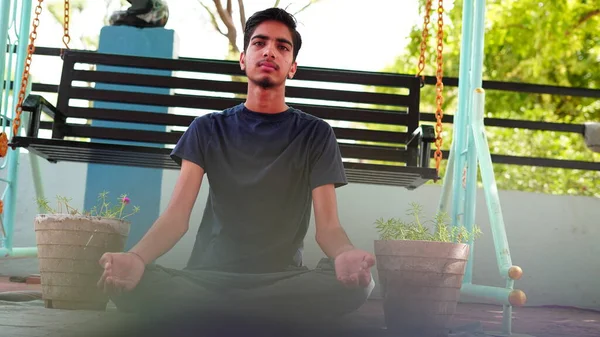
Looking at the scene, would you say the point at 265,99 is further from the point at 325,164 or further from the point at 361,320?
the point at 361,320

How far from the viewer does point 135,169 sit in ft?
13.4

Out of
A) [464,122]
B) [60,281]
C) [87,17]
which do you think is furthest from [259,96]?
[87,17]

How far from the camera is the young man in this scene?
1.89m

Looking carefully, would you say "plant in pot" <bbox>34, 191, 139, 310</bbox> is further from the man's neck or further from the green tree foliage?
the green tree foliage

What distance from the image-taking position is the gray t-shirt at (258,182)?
2035 mm

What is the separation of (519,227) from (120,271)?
123 inches

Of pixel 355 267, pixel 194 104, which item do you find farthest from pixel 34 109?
pixel 355 267

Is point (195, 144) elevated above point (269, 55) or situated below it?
below

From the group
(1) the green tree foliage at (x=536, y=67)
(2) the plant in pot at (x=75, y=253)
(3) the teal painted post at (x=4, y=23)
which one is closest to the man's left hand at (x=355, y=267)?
(2) the plant in pot at (x=75, y=253)

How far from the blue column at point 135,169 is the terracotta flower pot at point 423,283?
2054mm

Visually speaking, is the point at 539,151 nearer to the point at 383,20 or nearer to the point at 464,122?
the point at 383,20

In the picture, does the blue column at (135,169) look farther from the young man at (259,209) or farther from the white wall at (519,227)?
the young man at (259,209)

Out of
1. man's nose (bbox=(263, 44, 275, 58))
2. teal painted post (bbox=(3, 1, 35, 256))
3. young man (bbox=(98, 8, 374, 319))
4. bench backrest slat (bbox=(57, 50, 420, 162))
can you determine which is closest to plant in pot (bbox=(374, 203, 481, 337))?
young man (bbox=(98, 8, 374, 319))

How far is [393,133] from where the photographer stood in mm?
3439
